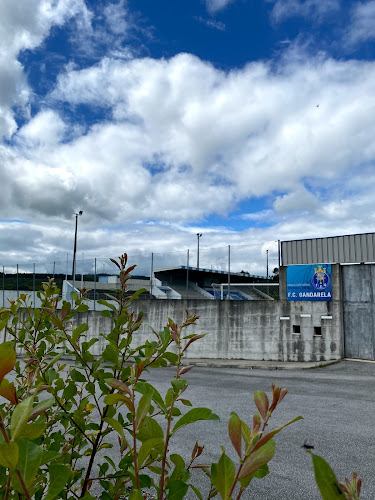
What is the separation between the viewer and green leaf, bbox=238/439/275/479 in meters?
0.90

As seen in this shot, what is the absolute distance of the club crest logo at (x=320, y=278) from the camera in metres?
15.4

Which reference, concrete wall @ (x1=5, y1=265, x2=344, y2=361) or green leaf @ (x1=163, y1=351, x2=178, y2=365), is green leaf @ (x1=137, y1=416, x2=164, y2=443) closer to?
green leaf @ (x1=163, y1=351, x2=178, y2=365)

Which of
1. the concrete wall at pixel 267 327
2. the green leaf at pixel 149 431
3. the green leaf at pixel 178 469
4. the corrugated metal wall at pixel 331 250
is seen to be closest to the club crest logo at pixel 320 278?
the concrete wall at pixel 267 327

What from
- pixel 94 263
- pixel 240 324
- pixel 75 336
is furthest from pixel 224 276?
pixel 75 336

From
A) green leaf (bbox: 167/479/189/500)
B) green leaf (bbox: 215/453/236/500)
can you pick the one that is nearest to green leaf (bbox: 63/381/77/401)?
green leaf (bbox: 167/479/189/500)

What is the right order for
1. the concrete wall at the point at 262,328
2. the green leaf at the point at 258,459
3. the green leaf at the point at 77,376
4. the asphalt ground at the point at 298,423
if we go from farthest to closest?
the concrete wall at the point at 262,328 → the asphalt ground at the point at 298,423 → the green leaf at the point at 77,376 → the green leaf at the point at 258,459

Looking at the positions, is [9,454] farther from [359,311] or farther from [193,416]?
[359,311]

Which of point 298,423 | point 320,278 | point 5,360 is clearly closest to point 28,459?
point 5,360

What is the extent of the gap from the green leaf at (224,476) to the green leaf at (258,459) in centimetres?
5

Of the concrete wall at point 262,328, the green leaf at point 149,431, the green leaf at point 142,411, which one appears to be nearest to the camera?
the green leaf at point 142,411

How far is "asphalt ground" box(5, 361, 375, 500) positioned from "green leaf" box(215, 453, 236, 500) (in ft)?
13.6

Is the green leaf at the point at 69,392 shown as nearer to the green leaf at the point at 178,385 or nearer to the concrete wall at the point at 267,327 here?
the green leaf at the point at 178,385

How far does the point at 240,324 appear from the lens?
54.1 ft

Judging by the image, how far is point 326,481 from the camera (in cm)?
66
